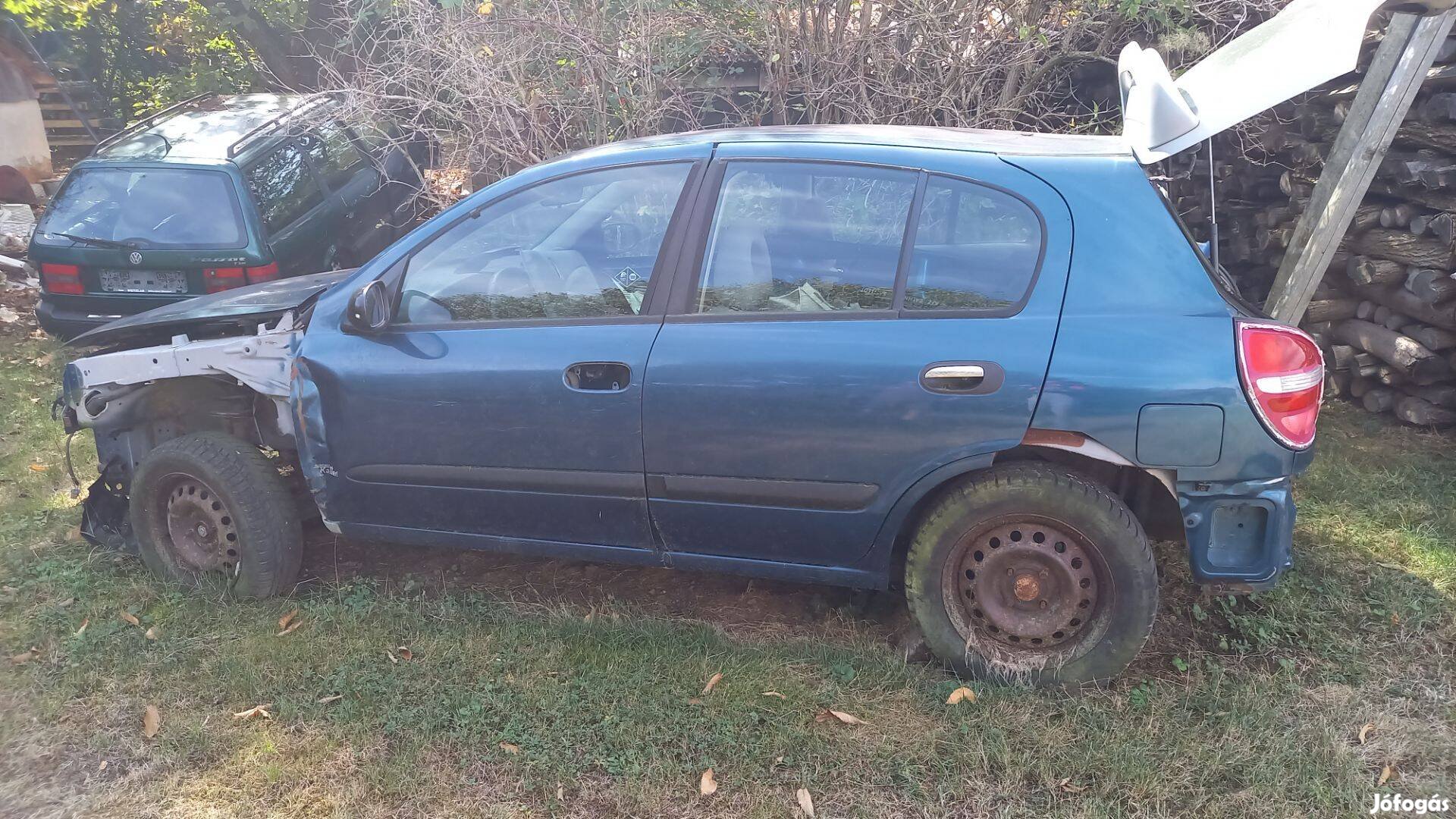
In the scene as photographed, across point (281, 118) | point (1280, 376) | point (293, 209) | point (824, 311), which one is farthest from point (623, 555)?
point (281, 118)

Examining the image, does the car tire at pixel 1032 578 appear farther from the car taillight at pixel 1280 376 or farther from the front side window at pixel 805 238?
the front side window at pixel 805 238

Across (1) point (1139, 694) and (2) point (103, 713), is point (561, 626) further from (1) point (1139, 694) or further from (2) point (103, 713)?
(1) point (1139, 694)

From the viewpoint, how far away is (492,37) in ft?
18.9

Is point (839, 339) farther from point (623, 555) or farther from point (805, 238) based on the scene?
point (623, 555)

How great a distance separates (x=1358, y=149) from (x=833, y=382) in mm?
3480

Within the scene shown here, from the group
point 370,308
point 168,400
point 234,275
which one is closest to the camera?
point 370,308

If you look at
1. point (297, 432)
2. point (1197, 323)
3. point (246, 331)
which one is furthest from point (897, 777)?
point (246, 331)

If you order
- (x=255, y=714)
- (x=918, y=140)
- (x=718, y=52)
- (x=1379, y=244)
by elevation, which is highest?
(x=718, y=52)

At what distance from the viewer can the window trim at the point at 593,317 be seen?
317cm

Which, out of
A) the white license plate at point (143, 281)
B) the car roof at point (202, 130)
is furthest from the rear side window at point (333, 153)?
the white license plate at point (143, 281)

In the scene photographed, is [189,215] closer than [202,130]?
Yes

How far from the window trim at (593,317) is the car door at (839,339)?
62 mm

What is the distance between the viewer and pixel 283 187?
6395mm

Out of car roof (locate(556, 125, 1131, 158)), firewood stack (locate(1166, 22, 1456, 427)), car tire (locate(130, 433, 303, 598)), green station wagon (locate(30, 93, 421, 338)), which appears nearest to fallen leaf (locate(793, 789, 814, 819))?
car roof (locate(556, 125, 1131, 158))
